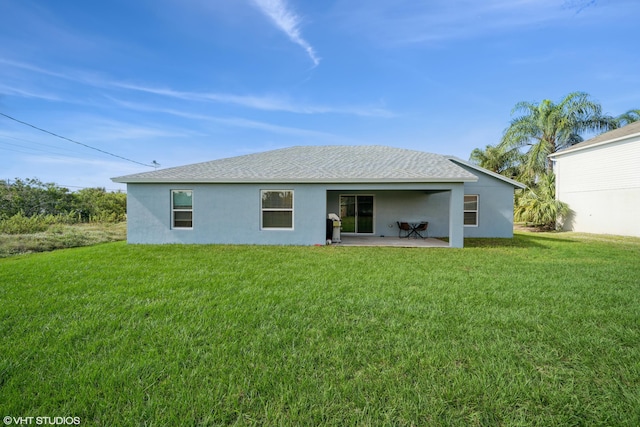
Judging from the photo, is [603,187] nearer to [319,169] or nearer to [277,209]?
[319,169]

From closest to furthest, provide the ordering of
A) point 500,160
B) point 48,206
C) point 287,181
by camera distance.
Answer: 1. point 287,181
2. point 48,206
3. point 500,160

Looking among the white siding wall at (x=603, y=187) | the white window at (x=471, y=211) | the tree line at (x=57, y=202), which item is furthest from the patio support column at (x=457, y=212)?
the tree line at (x=57, y=202)

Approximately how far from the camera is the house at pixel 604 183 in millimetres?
14227

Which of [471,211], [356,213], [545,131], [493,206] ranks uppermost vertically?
[545,131]

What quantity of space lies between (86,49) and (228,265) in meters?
15.4

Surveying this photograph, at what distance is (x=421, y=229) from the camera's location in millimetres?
13289

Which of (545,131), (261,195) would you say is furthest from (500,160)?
(261,195)

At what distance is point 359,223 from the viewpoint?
14047 mm

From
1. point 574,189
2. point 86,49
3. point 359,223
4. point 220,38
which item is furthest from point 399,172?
point 86,49

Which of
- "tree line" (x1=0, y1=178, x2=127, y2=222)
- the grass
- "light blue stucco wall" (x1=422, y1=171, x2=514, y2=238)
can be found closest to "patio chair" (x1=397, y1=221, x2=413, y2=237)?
"light blue stucco wall" (x1=422, y1=171, x2=514, y2=238)

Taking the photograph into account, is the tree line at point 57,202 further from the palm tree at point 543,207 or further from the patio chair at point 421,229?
the palm tree at point 543,207

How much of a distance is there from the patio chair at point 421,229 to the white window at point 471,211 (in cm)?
201

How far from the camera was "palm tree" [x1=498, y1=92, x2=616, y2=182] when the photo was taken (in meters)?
19.8

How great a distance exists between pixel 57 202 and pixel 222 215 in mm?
18733
